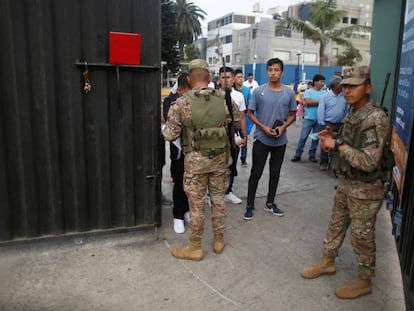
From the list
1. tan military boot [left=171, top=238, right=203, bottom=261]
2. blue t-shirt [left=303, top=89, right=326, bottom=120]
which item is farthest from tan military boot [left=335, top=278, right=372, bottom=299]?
blue t-shirt [left=303, top=89, right=326, bottom=120]

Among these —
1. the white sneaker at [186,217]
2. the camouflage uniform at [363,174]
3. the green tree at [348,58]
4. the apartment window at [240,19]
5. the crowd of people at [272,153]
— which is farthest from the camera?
the apartment window at [240,19]

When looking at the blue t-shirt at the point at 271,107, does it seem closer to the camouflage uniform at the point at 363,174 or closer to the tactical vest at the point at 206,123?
the tactical vest at the point at 206,123

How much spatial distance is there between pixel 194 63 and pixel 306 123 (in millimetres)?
4482

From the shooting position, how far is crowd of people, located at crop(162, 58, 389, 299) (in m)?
2.67

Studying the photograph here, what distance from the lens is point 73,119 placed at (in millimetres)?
3318

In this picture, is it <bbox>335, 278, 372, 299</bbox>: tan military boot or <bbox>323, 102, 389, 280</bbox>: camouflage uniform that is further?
<bbox>335, 278, 372, 299</bbox>: tan military boot

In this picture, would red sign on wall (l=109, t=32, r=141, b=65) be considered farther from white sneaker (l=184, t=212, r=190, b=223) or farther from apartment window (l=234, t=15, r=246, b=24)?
apartment window (l=234, t=15, r=246, b=24)

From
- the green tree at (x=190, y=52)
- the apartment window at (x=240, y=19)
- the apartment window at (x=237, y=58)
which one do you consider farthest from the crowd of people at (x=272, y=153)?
the apartment window at (x=240, y=19)

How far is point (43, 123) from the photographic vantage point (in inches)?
128

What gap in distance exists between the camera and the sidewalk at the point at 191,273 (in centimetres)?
270

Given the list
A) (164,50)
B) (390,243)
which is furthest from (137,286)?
(164,50)

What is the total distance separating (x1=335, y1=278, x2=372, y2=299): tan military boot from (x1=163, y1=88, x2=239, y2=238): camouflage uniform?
1.14 m

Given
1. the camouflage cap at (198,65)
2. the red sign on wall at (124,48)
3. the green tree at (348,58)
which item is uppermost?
the green tree at (348,58)

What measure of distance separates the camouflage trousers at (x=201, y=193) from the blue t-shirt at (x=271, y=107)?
0.98 metres
